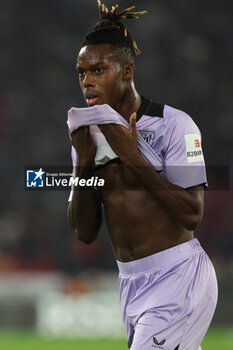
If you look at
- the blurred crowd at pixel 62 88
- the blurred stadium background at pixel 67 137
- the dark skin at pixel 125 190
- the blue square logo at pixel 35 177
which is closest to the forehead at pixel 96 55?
the dark skin at pixel 125 190

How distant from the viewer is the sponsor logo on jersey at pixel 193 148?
296cm

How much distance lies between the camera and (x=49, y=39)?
12.8 metres

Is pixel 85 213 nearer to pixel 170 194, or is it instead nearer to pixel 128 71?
pixel 170 194

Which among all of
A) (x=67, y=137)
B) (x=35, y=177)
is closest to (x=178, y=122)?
(x=35, y=177)

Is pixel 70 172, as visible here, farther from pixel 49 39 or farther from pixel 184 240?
pixel 49 39

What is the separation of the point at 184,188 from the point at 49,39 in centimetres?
A: 1035

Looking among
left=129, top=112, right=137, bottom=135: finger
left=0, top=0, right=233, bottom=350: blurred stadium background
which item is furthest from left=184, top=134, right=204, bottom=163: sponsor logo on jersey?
left=0, top=0, right=233, bottom=350: blurred stadium background

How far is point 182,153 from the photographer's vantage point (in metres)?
2.94

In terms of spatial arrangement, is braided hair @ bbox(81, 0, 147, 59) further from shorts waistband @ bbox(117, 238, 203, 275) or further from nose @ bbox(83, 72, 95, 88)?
shorts waistband @ bbox(117, 238, 203, 275)

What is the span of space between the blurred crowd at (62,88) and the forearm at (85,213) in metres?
7.00

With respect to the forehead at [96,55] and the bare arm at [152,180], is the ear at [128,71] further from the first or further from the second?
the bare arm at [152,180]

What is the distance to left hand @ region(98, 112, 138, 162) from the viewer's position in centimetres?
279

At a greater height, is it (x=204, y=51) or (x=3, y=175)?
(x=204, y=51)

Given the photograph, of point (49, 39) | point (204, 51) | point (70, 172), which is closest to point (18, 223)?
point (49, 39)
